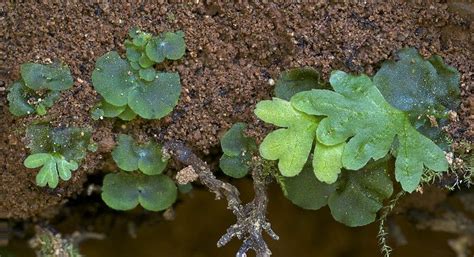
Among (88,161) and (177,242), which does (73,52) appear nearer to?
Result: (88,161)

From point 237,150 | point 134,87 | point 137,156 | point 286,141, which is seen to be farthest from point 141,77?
point 286,141

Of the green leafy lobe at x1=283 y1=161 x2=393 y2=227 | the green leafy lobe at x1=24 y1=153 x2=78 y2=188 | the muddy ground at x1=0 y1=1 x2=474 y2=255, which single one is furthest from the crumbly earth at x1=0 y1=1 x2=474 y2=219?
the green leafy lobe at x1=283 y1=161 x2=393 y2=227

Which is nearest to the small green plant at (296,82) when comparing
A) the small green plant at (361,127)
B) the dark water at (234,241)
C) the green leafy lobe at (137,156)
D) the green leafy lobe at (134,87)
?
the small green plant at (361,127)

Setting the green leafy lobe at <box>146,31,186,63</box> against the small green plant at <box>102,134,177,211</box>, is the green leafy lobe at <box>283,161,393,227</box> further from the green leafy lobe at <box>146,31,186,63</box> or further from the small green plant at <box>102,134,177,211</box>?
the green leafy lobe at <box>146,31,186,63</box>

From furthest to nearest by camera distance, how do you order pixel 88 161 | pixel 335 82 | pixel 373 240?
1. pixel 373 240
2. pixel 88 161
3. pixel 335 82

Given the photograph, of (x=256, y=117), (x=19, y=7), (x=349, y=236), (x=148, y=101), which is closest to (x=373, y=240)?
(x=349, y=236)

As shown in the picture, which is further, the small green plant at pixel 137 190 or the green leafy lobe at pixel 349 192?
the small green plant at pixel 137 190

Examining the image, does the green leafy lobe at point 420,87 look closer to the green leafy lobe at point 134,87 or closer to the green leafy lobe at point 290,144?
the green leafy lobe at point 290,144
